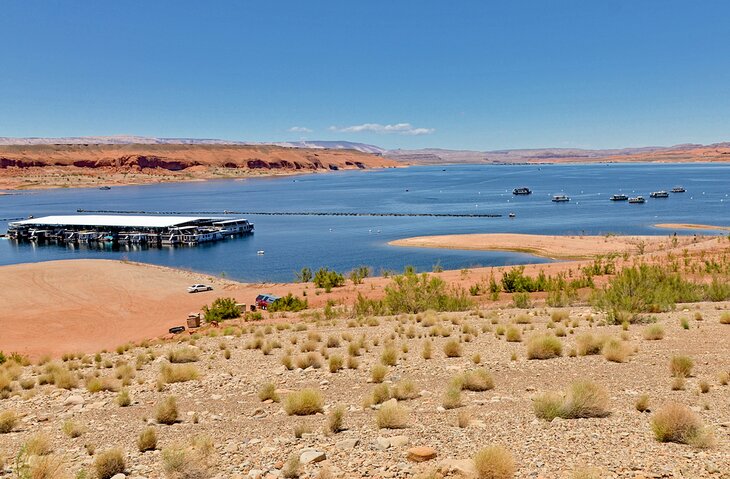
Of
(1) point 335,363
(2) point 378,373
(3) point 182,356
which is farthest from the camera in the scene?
(3) point 182,356

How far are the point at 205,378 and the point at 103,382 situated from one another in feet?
8.40

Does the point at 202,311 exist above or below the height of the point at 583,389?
below

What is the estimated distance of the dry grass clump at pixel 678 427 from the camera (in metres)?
9.09

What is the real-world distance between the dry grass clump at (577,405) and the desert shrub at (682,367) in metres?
3.05

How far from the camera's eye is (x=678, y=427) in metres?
9.27

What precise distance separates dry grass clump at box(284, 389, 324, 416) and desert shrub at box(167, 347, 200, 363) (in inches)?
288

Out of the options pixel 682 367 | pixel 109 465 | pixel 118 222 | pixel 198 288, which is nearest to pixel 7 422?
pixel 109 465

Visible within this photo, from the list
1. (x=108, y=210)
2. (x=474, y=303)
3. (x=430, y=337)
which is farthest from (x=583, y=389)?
(x=108, y=210)

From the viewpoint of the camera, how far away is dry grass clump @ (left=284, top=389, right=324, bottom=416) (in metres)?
12.5

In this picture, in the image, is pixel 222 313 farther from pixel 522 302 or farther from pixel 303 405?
pixel 303 405

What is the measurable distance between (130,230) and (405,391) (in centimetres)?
8025

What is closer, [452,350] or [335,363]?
[335,363]

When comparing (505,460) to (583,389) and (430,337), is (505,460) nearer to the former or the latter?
(583,389)

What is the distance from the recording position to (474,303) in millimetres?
30219
